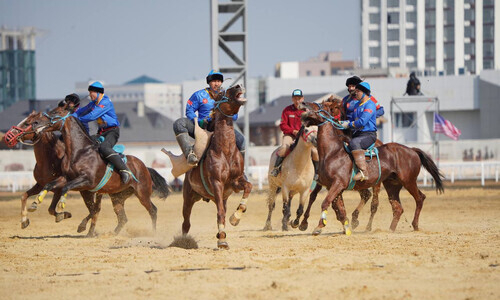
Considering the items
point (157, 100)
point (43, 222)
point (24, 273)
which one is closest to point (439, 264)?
point (24, 273)

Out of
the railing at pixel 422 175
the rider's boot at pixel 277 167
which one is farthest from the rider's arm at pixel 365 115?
the railing at pixel 422 175

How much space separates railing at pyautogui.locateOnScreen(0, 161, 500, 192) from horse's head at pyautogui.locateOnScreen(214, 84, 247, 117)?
18950mm

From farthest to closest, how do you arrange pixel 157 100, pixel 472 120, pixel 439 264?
pixel 157 100, pixel 472 120, pixel 439 264

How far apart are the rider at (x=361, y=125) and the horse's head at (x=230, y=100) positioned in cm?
284

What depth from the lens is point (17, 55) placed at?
324ft

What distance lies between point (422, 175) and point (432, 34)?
2244 inches

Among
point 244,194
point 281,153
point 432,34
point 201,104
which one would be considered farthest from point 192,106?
point 432,34

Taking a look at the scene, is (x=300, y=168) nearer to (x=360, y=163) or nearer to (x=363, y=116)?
(x=360, y=163)

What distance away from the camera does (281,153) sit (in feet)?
51.6

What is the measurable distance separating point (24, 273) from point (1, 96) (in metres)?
92.3

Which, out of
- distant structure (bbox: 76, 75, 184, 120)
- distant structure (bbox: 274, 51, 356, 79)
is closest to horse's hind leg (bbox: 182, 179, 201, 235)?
distant structure (bbox: 274, 51, 356, 79)

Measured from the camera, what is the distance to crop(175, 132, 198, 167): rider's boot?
1291 centimetres

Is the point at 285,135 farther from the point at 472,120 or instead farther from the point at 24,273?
the point at 472,120

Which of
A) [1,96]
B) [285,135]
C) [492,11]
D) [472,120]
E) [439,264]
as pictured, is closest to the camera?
[439,264]
